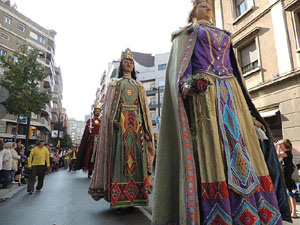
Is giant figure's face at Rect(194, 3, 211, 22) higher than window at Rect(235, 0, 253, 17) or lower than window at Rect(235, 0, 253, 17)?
lower

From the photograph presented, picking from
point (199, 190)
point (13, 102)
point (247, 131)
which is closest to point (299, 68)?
point (247, 131)

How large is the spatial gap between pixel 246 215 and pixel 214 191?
294 mm

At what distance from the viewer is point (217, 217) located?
1.99 m

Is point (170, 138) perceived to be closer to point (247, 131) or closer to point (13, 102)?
point (247, 131)

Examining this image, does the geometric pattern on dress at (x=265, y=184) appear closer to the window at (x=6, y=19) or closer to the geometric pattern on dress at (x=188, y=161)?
the geometric pattern on dress at (x=188, y=161)

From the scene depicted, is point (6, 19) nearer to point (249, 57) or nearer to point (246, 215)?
point (249, 57)

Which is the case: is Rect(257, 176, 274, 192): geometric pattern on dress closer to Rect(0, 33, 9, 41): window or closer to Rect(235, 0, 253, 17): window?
Rect(235, 0, 253, 17): window

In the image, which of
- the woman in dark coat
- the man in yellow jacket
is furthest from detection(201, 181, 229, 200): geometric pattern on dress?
the man in yellow jacket

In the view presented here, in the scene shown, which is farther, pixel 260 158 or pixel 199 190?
pixel 260 158

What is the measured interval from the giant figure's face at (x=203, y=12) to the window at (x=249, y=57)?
1023 centimetres

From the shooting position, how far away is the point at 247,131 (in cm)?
241

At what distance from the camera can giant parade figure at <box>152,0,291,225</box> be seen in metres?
2.05

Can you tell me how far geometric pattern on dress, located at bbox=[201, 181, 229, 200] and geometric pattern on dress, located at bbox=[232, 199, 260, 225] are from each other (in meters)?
0.15

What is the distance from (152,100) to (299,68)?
43.4m
